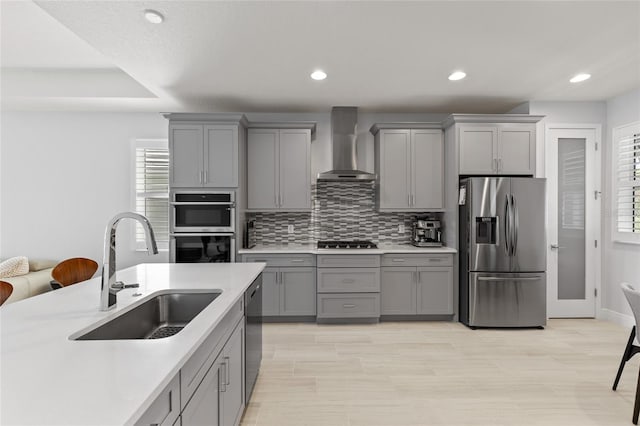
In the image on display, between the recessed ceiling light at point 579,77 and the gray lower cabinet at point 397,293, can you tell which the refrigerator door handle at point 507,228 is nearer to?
the gray lower cabinet at point 397,293

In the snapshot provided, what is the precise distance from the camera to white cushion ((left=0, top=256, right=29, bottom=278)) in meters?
4.00

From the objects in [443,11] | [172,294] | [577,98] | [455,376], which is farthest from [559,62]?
[172,294]

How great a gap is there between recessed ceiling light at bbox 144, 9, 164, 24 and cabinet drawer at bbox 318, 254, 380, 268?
2.78 m

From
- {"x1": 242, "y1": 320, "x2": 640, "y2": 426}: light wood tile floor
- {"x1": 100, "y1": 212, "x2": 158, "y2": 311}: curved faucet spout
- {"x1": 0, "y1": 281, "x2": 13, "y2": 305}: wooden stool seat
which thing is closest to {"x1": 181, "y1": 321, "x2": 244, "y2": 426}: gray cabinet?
{"x1": 242, "y1": 320, "x2": 640, "y2": 426}: light wood tile floor

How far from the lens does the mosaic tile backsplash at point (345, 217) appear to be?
473 cm

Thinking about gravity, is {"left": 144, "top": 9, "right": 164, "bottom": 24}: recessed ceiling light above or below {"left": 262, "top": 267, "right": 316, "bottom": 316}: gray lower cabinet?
above

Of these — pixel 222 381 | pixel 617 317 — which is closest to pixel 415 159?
pixel 617 317

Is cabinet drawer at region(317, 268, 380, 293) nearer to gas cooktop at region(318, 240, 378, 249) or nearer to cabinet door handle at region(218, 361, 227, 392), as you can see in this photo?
gas cooktop at region(318, 240, 378, 249)

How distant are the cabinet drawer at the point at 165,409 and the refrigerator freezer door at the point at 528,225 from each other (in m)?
3.85

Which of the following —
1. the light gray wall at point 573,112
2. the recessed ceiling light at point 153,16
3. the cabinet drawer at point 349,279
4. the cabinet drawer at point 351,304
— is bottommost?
the cabinet drawer at point 351,304

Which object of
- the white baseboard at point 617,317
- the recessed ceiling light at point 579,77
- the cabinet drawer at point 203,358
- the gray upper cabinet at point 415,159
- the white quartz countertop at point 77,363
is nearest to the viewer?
the white quartz countertop at point 77,363

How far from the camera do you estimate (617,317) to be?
4098 millimetres

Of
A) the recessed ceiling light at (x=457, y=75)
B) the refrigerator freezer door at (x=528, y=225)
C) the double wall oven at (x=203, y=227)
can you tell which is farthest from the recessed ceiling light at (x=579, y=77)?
the double wall oven at (x=203, y=227)

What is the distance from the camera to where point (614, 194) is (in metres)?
4.15
